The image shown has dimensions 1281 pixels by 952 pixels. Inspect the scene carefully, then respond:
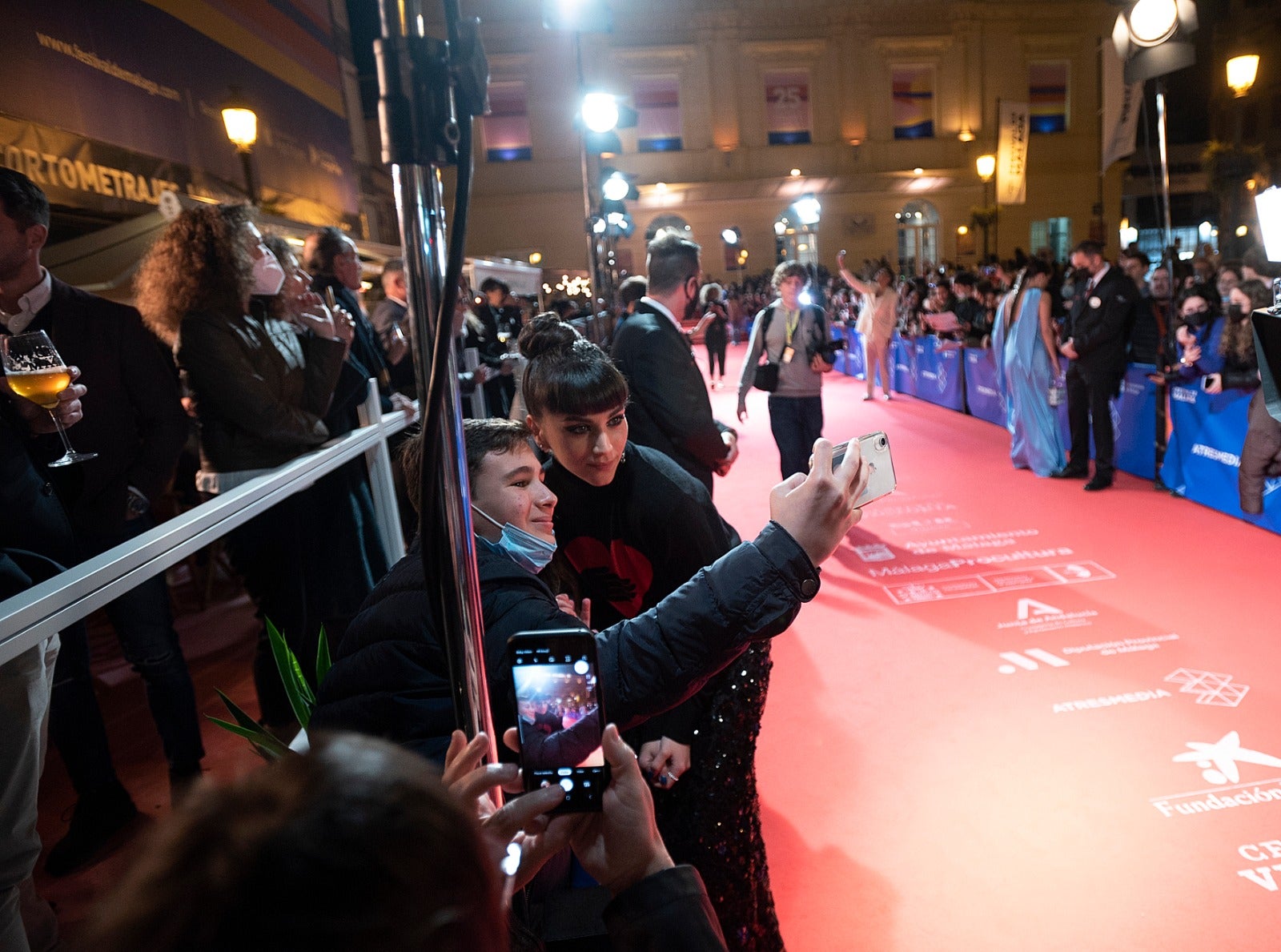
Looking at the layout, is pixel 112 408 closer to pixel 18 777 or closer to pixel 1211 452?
pixel 18 777

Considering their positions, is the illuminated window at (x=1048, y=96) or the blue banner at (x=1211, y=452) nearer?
the blue banner at (x=1211, y=452)

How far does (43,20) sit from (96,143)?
0.95 meters

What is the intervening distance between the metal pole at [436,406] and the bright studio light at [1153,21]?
5.85 metres

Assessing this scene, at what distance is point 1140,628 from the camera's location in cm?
379

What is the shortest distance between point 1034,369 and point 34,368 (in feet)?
21.8

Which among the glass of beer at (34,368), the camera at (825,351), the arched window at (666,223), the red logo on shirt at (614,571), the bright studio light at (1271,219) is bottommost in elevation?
the red logo on shirt at (614,571)

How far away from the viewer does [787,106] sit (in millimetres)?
27281

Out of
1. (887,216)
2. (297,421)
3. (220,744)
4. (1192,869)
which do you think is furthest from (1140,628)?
(887,216)

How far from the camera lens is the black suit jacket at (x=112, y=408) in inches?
92.4

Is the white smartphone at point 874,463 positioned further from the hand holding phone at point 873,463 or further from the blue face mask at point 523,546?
the blue face mask at point 523,546

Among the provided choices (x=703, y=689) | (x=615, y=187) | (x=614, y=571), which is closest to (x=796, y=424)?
(x=614, y=571)

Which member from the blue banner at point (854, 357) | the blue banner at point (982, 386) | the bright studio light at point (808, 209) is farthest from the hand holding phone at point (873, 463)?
the bright studio light at point (808, 209)

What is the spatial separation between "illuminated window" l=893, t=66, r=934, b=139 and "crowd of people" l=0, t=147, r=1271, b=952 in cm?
2737

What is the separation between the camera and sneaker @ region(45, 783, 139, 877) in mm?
2541
